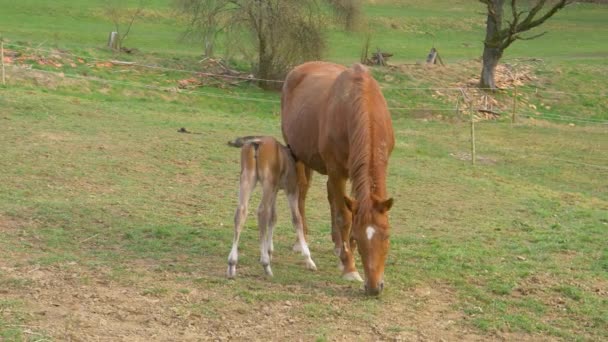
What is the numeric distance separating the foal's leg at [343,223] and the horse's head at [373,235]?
31.2 inches

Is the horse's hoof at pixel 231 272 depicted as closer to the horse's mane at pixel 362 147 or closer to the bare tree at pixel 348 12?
the horse's mane at pixel 362 147

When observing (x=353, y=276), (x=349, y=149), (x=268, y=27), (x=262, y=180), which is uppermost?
(x=268, y=27)

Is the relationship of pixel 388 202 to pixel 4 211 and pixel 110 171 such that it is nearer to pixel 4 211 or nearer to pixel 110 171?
pixel 4 211

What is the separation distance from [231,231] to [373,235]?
2.82 m

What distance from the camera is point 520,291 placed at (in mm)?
6691

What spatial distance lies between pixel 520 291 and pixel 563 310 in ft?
1.62

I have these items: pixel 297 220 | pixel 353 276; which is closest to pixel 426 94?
pixel 297 220

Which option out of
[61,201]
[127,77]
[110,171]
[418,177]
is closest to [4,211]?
[61,201]

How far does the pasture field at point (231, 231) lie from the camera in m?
5.74

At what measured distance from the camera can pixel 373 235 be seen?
6.14 metres

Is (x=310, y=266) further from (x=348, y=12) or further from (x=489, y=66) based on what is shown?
(x=489, y=66)

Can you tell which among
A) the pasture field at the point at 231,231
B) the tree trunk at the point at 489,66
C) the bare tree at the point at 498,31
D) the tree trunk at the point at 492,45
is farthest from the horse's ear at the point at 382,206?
the tree trunk at the point at 489,66

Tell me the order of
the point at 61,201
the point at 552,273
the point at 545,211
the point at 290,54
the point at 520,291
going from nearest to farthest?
the point at 520,291 < the point at 552,273 < the point at 61,201 < the point at 545,211 < the point at 290,54

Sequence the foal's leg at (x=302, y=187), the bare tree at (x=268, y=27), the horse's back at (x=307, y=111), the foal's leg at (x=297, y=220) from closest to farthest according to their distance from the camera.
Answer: the foal's leg at (x=297, y=220), the horse's back at (x=307, y=111), the foal's leg at (x=302, y=187), the bare tree at (x=268, y=27)
